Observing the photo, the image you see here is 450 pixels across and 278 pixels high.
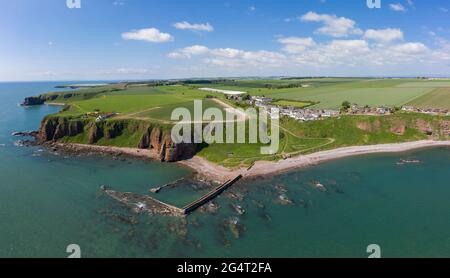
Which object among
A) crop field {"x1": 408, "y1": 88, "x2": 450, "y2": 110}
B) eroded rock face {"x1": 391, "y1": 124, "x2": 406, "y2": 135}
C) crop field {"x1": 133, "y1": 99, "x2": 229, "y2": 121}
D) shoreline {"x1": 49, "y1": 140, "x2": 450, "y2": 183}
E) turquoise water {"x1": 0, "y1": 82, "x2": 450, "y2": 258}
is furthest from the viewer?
crop field {"x1": 408, "y1": 88, "x2": 450, "y2": 110}

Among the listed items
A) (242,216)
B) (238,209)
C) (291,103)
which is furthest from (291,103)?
(242,216)

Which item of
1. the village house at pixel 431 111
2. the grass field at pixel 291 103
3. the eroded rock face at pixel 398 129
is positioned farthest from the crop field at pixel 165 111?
the village house at pixel 431 111

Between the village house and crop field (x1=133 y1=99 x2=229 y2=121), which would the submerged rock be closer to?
crop field (x1=133 y1=99 x2=229 y2=121)

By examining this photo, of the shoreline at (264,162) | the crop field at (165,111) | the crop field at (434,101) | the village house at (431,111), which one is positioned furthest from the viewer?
the crop field at (434,101)

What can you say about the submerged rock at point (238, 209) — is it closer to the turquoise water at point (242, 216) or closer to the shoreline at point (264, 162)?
the turquoise water at point (242, 216)

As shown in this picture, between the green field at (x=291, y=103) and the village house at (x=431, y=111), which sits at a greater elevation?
the green field at (x=291, y=103)

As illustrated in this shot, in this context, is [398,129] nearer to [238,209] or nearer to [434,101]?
[434,101]

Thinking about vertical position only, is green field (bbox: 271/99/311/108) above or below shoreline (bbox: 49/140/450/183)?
above

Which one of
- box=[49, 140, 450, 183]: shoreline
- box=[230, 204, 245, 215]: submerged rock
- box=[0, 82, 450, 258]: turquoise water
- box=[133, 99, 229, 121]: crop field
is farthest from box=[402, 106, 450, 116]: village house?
box=[230, 204, 245, 215]: submerged rock
